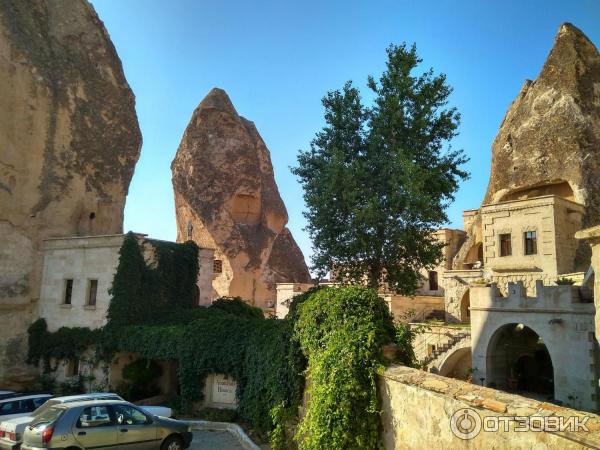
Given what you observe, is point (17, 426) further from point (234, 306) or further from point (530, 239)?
point (530, 239)

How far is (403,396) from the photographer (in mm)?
8141

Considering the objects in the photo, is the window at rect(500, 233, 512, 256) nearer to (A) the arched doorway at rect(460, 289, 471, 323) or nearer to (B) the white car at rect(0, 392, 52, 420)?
(A) the arched doorway at rect(460, 289, 471, 323)

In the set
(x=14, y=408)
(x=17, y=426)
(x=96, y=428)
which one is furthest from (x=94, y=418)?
(x=14, y=408)

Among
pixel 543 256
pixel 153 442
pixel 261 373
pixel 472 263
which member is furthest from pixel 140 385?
pixel 472 263

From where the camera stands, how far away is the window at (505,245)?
2791cm

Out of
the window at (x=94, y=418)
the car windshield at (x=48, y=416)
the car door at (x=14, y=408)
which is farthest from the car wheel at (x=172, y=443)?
the car door at (x=14, y=408)

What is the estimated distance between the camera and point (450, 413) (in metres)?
6.82

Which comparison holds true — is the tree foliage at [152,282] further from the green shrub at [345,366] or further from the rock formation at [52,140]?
the green shrub at [345,366]

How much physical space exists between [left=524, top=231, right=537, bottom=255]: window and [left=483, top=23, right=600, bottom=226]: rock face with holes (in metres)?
4.42

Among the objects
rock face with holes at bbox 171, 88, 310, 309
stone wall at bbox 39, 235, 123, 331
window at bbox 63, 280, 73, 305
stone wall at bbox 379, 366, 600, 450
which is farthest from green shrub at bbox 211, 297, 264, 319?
rock face with holes at bbox 171, 88, 310, 309

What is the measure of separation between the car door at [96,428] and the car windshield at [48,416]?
431 millimetres

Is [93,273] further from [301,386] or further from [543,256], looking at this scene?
[543,256]

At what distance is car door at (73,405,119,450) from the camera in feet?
31.7

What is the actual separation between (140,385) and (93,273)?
5.59 meters
